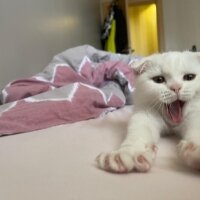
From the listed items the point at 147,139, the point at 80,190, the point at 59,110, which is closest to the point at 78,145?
the point at 147,139

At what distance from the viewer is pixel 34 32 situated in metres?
2.16

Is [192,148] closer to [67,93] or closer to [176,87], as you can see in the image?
[176,87]

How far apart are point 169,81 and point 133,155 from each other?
287 millimetres

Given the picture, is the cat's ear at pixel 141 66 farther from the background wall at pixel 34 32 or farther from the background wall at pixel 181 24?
the background wall at pixel 181 24

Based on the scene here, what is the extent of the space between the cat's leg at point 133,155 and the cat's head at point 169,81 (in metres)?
0.09

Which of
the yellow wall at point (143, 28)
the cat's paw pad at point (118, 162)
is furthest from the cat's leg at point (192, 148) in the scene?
the yellow wall at point (143, 28)

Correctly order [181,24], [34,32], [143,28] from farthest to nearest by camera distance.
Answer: [143,28]
[181,24]
[34,32]

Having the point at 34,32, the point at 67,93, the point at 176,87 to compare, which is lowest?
the point at 67,93

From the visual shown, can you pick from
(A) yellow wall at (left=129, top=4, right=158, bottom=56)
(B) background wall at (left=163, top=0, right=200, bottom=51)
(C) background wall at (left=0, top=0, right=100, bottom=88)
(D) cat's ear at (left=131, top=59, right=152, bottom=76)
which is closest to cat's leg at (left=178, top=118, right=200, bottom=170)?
(D) cat's ear at (left=131, top=59, right=152, bottom=76)

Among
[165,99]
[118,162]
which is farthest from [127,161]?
[165,99]

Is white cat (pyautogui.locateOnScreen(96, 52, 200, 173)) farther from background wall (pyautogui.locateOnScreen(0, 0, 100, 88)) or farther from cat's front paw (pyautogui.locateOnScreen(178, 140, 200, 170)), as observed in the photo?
background wall (pyautogui.locateOnScreen(0, 0, 100, 88))

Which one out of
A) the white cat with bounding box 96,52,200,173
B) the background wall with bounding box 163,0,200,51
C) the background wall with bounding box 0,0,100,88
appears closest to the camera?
the white cat with bounding box 96,52,200,173

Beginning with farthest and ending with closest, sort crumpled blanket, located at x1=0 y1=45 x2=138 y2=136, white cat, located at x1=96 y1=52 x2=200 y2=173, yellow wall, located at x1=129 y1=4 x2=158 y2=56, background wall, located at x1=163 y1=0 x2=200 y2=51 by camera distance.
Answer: yellow wall, located at x1=129 y1=4 x2=158 y2=56 → background wall, located at x1=163 y1=0 x2=200 y2=51 → crumpled blanket, located at x1=0 y1=45 x2=138 y2=136 → white cat, located at x1=96 y1=52 x2=200 y2=173

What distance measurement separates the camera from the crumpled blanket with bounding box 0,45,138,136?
47.1 inches
